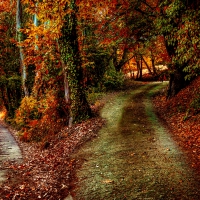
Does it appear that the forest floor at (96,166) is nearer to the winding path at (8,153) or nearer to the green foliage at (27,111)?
the winding path at (8,153)

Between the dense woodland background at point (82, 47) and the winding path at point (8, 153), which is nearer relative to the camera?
the winding path at point (8, 153)

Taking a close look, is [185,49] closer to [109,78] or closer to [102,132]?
[102,132]

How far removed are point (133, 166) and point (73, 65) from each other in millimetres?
7668

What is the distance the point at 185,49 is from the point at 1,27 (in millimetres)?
21428

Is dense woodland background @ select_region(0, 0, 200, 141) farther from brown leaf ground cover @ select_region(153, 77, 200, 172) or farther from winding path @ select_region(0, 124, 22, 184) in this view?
winding path @ select_region(0, 124, 22, 184)

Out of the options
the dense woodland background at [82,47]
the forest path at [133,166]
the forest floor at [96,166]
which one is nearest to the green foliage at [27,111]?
the dense woodland background at [82,47]

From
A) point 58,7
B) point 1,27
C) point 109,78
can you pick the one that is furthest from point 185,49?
point 1,27

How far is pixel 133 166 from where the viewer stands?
27.1 feet

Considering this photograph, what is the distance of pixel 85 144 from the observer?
11305 millimetres

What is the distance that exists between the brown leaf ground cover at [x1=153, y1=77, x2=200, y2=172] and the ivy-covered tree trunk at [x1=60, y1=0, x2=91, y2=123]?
488 centimetres

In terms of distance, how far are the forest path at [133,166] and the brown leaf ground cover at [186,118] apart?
1.34ft

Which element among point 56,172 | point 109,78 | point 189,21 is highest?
point 189,21

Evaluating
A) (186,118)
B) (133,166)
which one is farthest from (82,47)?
(133,166)

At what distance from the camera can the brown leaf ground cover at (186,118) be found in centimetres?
949
